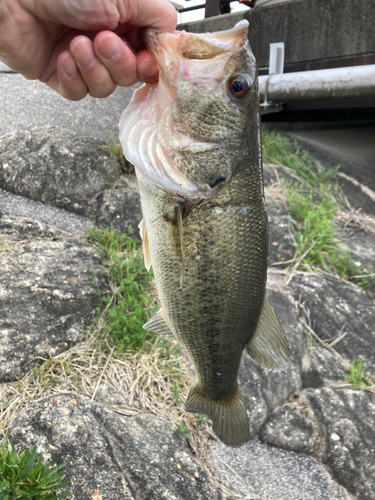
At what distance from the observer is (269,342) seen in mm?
1676

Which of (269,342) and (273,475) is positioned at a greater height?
(269,342)

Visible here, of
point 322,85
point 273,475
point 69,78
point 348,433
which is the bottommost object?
point 273,475

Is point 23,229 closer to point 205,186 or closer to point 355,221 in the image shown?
point 205,186

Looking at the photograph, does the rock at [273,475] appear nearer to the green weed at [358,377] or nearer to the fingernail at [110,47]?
the green weed at [358,377]

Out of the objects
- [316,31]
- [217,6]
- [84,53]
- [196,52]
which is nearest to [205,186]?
[196,52]

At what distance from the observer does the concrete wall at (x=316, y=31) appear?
5.34 metres

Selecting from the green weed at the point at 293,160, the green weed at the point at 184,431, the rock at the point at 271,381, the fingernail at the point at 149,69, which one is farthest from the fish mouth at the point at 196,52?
A: the green weed at the point at 293,160

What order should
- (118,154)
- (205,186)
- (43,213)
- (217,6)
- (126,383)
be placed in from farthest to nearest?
(217,6), (118,154), (43,213), (126,383), (205,186)

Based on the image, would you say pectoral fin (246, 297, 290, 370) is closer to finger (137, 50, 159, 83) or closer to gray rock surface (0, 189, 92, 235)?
finger (137, 50, 159, 83)

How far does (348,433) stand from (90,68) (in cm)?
299

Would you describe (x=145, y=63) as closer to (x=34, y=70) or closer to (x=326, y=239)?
(x=34, y=70)

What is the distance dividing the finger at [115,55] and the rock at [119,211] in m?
2.33

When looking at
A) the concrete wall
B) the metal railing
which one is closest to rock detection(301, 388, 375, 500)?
the concrete wall

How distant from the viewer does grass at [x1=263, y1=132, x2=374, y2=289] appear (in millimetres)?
4289
